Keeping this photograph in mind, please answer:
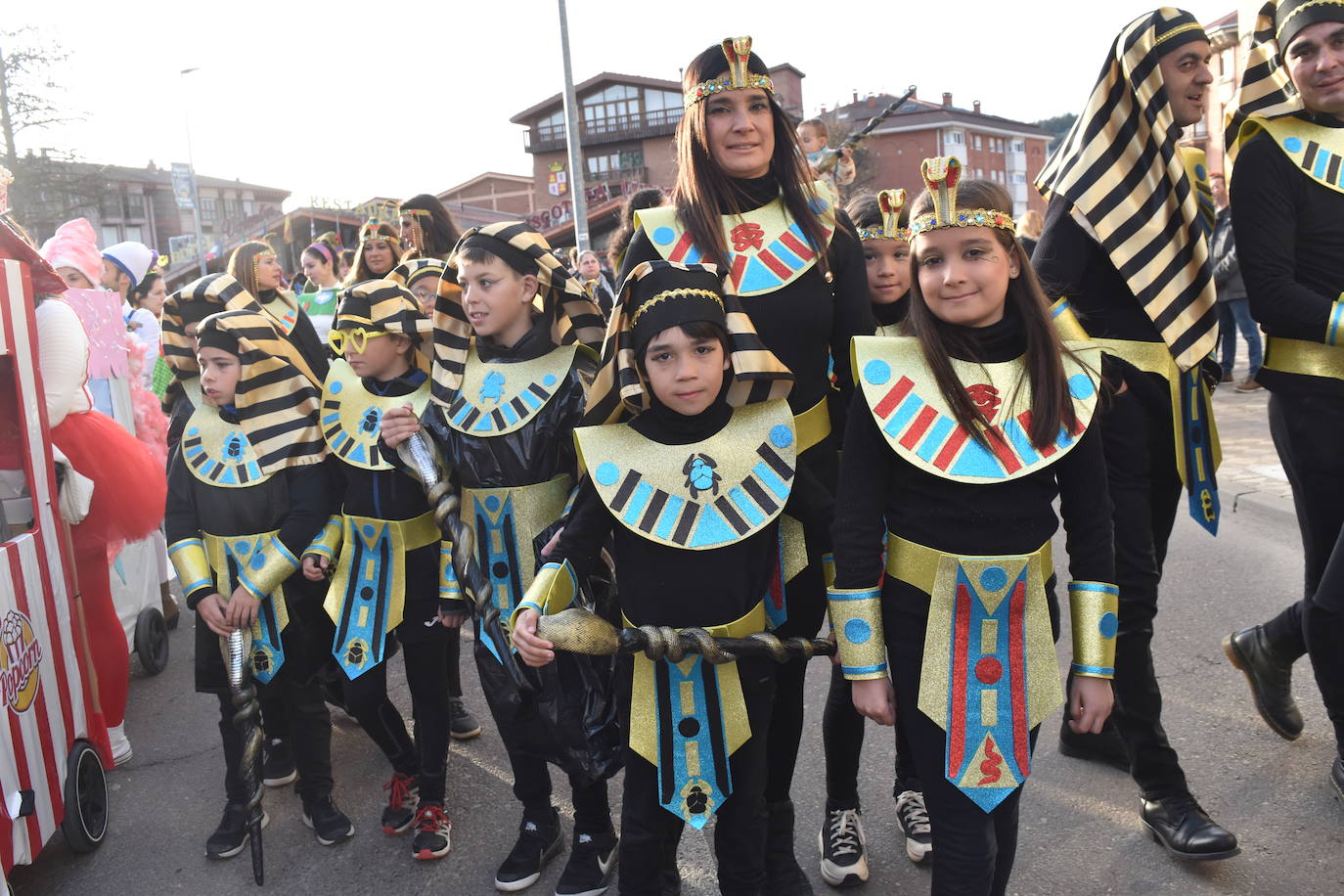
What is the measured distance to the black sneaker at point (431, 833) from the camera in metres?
3.17

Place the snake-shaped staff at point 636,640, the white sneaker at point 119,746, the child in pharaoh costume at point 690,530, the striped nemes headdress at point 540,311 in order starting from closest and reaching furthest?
the snake-shaped staff at point 636,640, the child in pharaoh costume at point 690,530, the striped nemes headdress at point 540,311, the white sneaker at point 119,746

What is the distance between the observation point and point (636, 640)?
2348 mm

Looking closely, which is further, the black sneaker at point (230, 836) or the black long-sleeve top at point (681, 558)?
the black sneaker at point (230, 836)

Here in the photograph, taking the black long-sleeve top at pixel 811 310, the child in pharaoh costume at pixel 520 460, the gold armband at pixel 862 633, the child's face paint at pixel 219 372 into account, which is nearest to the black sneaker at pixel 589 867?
the child in pharaoh costume at pixel 520 460

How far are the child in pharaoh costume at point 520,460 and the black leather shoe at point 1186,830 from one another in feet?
5.03

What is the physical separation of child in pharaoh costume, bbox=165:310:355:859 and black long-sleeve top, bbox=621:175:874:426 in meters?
1.32

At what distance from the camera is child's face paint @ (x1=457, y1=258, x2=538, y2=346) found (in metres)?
2.94

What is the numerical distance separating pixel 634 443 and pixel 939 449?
0.74 meters

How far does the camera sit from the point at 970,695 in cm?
213

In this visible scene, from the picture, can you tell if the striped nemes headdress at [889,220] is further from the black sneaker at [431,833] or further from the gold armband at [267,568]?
the black sneaker at [431,833]

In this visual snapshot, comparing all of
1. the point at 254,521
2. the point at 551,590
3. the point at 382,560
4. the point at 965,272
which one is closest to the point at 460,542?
the point at 382,560

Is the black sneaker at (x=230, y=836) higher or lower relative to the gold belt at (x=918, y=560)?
lower

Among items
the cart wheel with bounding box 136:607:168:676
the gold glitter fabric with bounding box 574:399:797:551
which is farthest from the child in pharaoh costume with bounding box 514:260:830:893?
the cart wheel with bounding box 136:607:168:676

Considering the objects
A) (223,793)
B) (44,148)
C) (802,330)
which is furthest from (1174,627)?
(44,148)
